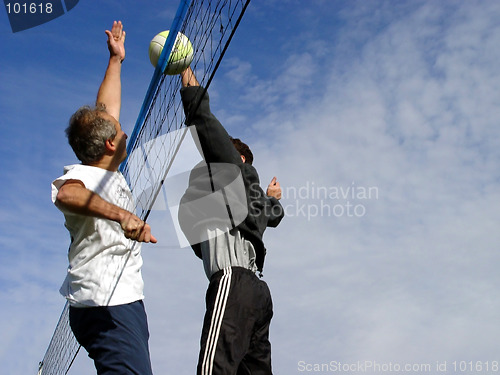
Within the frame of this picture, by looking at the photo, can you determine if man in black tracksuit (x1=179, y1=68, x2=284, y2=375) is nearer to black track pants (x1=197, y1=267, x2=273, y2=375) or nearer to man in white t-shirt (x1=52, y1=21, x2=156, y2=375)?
black track pants (x1=197, y1=267, x2=273, y2=375)

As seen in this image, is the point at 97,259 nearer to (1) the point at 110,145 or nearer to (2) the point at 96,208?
(2) the point at 96,208

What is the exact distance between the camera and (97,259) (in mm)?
2646

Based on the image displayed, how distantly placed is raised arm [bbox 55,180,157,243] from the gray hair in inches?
11.9

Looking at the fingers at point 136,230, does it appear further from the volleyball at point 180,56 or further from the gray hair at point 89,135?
the volleyball at point 180,56

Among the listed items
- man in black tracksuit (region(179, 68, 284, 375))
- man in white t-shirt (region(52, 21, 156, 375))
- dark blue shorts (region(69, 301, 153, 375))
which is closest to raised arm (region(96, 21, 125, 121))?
man in white t-shirt (region(52, 21, 156, 375))

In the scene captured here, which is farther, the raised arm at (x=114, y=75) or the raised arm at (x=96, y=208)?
the raised arm at (x=114, y=75)

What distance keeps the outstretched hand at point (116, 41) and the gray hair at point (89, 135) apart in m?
1.05

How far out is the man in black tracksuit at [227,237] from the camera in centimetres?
342

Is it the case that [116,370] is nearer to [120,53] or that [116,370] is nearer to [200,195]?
[200,195]

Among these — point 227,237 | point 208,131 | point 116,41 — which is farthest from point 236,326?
point 116,41

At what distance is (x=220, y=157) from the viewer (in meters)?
3.73

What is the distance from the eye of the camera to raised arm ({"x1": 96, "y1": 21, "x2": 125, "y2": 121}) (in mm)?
3234

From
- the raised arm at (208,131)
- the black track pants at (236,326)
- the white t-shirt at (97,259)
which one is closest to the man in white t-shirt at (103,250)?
the white t-shirt at (97,259)

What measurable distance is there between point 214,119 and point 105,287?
152cm
